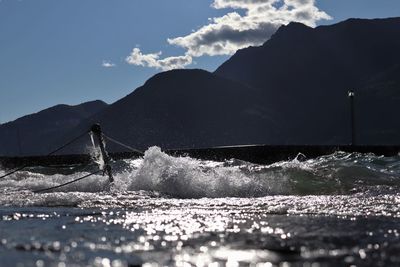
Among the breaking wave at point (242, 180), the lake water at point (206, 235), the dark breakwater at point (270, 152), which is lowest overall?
the lake water at point (206, 235)

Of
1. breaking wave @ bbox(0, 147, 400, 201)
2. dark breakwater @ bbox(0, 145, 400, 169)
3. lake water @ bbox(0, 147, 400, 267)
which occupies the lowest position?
lake water @ bbox(0, 147, 400, 267)

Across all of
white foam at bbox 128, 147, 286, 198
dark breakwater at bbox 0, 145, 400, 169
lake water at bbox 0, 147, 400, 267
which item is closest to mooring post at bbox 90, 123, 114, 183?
white foam at bbox 128, 147, 286, 198

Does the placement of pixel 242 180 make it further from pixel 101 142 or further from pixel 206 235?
pixel 206 235

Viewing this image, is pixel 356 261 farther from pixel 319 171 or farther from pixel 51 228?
pixel 319 171

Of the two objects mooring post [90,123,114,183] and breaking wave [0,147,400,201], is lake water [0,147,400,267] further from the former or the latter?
mooring post [90,123,114,183]

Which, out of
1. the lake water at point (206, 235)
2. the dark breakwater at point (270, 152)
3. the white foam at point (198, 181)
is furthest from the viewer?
the dark breakwater at point (270, 152)

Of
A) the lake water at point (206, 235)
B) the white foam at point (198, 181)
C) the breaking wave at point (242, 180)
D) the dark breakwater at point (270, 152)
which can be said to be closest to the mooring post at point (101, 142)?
the breaking wave at point (242, 180)

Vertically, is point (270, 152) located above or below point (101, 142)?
below

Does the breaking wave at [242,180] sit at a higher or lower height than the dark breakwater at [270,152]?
lower

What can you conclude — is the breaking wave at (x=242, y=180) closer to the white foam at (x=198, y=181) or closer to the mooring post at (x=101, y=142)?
the white foam at (x=198, y=181)

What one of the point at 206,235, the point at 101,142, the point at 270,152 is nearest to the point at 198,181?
the point at 101,142

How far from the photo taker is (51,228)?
535 cm

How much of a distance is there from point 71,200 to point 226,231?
5509mm

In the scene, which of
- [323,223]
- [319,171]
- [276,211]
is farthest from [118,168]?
[323,223]
